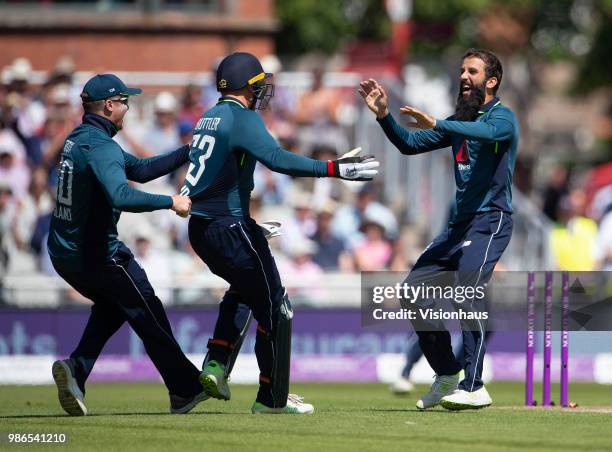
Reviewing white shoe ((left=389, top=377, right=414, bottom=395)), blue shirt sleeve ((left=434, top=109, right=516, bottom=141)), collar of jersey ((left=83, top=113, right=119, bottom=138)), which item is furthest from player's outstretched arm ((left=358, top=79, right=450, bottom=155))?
white shoe ((left=389, top=377, right=414, bottom=395))

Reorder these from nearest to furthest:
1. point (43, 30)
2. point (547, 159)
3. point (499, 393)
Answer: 1. point (499, 393)
2. point (43, 30)
3. point (547, 159)

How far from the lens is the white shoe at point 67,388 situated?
10305 mm

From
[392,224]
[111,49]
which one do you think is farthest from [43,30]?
[392,224]

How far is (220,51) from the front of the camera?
23656mm

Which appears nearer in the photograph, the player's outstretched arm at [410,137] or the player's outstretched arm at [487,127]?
the player's outstretched arm at [487,127]

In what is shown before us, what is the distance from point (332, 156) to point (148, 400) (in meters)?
7.06

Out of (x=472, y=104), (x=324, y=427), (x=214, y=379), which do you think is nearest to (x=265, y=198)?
(x=472, y=104)

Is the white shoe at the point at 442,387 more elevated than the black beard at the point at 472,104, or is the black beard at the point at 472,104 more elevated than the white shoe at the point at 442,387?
the black beard at the point at 472,104

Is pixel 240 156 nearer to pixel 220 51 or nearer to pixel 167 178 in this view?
pixel 167 178

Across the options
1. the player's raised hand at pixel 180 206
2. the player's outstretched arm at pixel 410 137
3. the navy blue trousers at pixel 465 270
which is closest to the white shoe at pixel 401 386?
the navy blue trousers at pixel 465 270

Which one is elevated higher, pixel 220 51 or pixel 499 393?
pixel 220 51

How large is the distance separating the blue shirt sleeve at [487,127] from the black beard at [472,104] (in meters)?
0.23

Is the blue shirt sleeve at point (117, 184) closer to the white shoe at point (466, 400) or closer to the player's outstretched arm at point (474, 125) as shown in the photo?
the player's outstretched arm at point (474, 125)

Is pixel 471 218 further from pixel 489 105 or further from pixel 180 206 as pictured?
pixel 180 206
